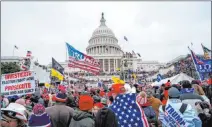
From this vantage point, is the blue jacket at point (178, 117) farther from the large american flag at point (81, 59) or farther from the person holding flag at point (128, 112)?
the large american flag at point (81, 59)

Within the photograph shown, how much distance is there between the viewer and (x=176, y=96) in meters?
4.71

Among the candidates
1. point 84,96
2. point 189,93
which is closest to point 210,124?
point 189,93

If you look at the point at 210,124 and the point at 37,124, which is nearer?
the point at 37,124

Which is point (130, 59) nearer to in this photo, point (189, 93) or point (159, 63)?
point (159, 63)

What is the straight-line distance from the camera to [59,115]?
17.6ft

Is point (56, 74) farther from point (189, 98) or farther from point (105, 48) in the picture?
point (105, 48)

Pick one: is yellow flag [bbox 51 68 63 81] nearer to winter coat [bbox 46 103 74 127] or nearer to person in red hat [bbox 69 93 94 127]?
winter coat [bbox 46 103 74 127]

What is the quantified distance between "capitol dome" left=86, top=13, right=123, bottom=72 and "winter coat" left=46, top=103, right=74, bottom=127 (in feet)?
338

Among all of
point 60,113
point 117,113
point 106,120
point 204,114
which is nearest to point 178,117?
point 204,114

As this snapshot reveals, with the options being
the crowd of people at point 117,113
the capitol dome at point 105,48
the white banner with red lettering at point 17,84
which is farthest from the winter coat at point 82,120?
the capitol dome at point 105,48

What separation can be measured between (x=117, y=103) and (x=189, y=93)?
1966 mm

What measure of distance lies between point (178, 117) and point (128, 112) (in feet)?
2.52

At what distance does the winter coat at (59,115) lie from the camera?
17.5 ft

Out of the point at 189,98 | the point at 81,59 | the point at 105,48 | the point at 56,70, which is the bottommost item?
the point at 189,98
